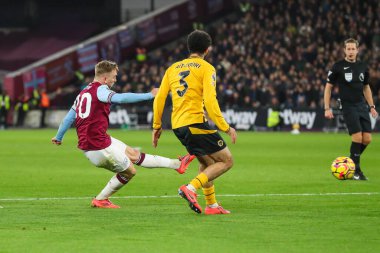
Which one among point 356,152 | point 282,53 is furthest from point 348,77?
point 282,53

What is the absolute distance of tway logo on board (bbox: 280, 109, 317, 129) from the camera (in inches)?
1449

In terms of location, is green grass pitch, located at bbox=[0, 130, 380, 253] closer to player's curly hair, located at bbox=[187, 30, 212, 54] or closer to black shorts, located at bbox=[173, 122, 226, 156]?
black shorts, located at bbox=[173, 122, 226, 156]

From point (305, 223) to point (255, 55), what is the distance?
32492mm

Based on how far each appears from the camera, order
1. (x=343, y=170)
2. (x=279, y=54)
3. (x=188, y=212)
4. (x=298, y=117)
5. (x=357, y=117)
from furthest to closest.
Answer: (x=279, y=54)
(x=298, y=117)
(x=357, y=117)
(x=343, y=170)
(x=188, y=212)

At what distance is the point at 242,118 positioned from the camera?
1506 inches

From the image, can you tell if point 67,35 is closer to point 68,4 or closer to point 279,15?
point 68,4

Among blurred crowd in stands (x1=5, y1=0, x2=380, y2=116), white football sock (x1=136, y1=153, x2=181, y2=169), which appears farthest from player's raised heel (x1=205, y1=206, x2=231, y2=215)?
blurred crowd in stands (x1=5, y1=0, x2=380, y2=116)

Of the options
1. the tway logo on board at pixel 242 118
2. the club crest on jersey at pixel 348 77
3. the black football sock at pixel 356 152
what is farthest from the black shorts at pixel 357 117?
the tway logo on board at pixel 242 118

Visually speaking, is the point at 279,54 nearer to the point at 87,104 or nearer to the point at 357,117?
the point at 357,117

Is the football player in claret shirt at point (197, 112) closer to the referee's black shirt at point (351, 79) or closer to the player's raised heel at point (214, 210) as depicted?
the player's raised heel at point (214, 210)

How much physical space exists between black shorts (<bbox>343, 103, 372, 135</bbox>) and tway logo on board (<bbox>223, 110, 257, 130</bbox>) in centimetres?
2186

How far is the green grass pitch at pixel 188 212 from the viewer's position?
332 inches

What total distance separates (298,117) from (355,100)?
21.1m

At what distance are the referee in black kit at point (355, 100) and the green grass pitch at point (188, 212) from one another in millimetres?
849
